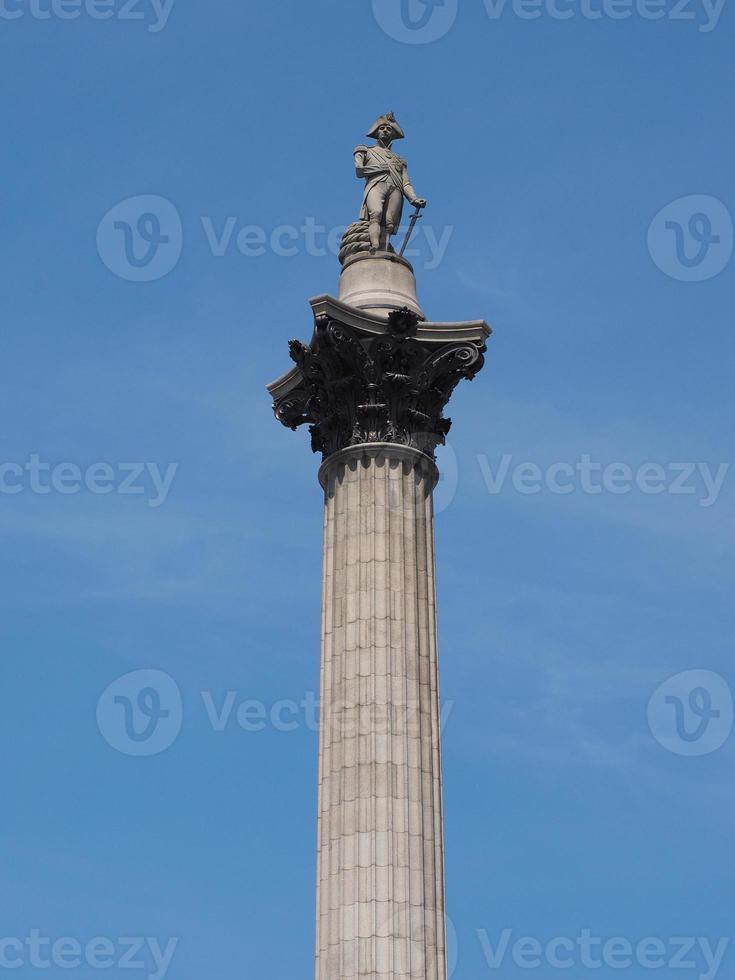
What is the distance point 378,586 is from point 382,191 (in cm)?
992

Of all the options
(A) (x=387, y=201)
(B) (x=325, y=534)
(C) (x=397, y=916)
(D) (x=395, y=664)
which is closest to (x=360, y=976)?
(C) (x=397, y=916)

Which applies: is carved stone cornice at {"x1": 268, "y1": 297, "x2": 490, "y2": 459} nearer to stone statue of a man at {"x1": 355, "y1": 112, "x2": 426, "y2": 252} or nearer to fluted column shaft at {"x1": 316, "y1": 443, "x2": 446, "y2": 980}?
fluted column shaft at {"x1": 316, "y1": 443, "x2": 446, "y2": 980}

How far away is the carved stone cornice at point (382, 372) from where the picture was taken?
Answer: 134 feet

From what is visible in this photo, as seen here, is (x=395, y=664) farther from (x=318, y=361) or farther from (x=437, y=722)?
(x=318, y=361)

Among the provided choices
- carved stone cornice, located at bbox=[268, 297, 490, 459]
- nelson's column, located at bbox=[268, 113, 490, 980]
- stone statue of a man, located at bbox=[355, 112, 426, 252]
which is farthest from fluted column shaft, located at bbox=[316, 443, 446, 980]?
stone statue of a man, located at bbox=[355, 112, 426, 252]

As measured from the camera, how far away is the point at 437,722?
3875 cm

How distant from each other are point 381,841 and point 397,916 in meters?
1.47

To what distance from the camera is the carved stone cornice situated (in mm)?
40938

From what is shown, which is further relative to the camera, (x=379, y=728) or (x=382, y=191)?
(x=382, y=191)

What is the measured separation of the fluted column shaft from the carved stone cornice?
604 millimetres

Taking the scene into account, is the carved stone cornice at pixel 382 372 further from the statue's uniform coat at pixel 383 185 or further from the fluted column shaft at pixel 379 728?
the statue's uniform coat at pixel 383 185

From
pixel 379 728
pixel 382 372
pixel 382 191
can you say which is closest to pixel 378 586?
pixel 379 728

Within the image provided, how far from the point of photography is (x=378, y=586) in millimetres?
39312

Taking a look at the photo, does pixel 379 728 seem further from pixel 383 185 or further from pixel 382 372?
pixel 383 185
